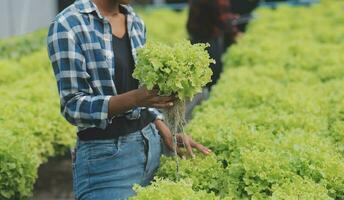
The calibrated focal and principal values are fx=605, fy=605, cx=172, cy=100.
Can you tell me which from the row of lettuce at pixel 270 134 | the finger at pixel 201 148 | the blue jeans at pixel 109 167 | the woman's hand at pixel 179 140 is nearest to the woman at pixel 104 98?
the blue jeans at pixel 109 167

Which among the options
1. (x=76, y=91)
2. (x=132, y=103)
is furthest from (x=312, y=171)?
(x=76, y=91)

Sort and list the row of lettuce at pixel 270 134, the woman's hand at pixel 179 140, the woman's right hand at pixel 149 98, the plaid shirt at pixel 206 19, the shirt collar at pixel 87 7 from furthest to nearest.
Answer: the plaid shirt at pixel 206 19, the woman's hand at pixel 179 140, the row of lettuce at pixel 270 134, the shirt collar at pixel 87 7, the woman's right hand at pixel 149 98

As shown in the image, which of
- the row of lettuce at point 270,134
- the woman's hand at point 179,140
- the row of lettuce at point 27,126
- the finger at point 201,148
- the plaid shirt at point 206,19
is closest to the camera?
the row of lettuce at point 270,134

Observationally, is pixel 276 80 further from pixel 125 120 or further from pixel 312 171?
pixel 125 120

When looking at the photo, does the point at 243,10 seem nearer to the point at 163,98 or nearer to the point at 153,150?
the point at 153,150

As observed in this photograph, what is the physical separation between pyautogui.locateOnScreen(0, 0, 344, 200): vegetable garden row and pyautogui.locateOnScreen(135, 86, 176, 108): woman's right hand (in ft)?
1.45

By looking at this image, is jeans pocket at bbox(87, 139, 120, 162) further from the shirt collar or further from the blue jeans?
the shirt collar

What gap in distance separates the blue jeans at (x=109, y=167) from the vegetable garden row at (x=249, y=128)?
0.78 feet

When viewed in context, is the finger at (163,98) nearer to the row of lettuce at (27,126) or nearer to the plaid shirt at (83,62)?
the plaid shirt at (83,62)

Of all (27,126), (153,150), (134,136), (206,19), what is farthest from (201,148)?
(206,19)

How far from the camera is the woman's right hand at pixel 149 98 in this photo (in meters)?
3.17

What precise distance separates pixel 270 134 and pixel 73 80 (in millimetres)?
1863

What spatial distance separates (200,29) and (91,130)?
7.06 m

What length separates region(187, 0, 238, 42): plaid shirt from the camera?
33.6ft
